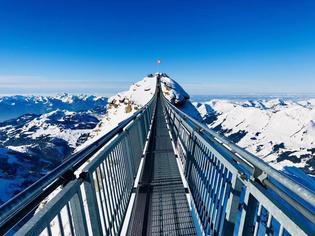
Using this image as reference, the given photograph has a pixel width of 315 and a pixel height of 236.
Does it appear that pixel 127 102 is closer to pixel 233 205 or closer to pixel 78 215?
pixel 233 205

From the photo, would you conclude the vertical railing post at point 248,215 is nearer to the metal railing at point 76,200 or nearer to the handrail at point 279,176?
the handrail at point 279,176

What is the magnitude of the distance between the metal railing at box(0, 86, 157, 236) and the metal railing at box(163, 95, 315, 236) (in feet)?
5.82

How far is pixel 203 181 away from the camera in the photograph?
6.70 m

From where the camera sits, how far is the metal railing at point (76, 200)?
2.17m

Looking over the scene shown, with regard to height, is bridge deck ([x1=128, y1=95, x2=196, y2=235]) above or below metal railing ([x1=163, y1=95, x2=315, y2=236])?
below

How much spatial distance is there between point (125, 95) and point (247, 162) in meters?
53.1

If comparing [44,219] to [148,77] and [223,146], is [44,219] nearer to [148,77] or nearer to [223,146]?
[223,146]

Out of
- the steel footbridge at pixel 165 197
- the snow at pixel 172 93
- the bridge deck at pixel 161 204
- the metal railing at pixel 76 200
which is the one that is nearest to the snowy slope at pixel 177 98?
the snow at pixel 172 93

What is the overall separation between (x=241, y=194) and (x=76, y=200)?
9.49 feet

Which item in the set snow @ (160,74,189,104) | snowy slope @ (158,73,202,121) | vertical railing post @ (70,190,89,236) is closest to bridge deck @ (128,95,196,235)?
vertical railing post @ (70,190,89,236)

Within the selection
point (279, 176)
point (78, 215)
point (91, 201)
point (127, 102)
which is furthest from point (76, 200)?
point (127, 102)

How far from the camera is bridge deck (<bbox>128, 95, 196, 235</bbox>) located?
621 centimetres

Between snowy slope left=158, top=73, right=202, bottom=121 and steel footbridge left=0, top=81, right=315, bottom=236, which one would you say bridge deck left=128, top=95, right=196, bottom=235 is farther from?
snowy slope left=158, top=73, right=202, bottom=121

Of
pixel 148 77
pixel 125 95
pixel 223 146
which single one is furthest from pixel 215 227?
pixel 148 77
